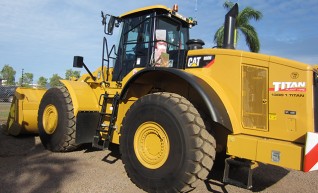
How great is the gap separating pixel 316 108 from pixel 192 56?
185 centimetres

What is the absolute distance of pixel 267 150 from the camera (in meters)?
3.69

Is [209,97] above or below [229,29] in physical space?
below

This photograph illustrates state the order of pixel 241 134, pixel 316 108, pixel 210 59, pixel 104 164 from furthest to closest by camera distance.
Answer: pixel 104 164 → pixel 210 59 → pixel 241 134 → pixel 316 108

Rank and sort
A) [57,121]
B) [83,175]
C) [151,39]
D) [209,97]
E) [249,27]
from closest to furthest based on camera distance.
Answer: [209,97] → [83,175] → [151,39] → [57,121] → [249,27]

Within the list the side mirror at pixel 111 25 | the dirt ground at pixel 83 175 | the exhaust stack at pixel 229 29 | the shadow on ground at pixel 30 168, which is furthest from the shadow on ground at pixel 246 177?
the side mirror at pixel 111 25

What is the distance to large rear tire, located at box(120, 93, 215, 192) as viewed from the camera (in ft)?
12.8

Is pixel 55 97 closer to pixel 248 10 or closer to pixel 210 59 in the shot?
pixel 210 59

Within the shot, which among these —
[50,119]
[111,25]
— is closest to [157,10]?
[111,25]

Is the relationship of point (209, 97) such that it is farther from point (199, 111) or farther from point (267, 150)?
point (267, 150)

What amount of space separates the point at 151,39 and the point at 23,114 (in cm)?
392

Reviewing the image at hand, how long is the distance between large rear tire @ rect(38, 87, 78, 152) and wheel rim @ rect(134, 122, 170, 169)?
194 cm

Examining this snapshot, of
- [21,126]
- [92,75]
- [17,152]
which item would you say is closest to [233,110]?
[92,75]

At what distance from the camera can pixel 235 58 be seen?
13.9ft

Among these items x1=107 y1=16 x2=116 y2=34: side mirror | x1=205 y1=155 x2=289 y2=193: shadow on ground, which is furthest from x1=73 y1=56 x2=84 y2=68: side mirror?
x1=205 y1=155 x2=289 y2=193: shadow on ground
